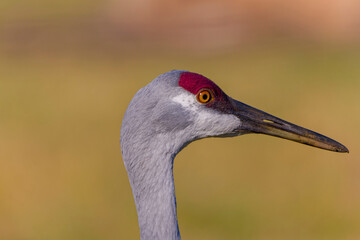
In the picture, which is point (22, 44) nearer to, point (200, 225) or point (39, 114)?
point (39, 114)

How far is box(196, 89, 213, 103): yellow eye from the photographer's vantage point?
3.51m

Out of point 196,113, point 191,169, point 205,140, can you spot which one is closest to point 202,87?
point 196,113

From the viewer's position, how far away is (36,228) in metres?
9.30

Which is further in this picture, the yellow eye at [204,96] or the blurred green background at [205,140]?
the blurred green background at [205,140]

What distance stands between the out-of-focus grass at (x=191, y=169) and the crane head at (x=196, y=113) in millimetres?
5549

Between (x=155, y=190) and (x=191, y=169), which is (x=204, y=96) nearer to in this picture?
(x=155, y=190)

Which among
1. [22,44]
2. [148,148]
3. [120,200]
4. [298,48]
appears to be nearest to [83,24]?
[22,44]

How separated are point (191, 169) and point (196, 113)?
24.1 feet

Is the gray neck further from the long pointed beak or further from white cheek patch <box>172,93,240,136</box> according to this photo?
the long pointed beak

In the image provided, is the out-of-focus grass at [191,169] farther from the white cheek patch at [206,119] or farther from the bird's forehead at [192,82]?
the bird's forehead at [192,82]

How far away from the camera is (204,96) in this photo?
353cm

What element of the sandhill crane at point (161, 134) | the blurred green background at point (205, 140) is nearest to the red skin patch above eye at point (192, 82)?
the sandhill crane at point (161, 134)

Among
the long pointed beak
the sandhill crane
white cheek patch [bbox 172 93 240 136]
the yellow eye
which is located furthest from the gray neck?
the long pointed beak

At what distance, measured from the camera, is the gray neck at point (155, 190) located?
339 cm
